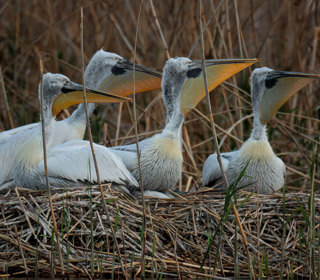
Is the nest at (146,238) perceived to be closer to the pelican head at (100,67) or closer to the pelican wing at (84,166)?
the pelican wing at (84,166)

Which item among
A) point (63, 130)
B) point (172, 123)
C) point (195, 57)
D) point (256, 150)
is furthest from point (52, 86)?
point (195, 57)

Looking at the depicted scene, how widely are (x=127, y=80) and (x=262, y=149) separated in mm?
1190

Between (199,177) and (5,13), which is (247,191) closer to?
(199,177)

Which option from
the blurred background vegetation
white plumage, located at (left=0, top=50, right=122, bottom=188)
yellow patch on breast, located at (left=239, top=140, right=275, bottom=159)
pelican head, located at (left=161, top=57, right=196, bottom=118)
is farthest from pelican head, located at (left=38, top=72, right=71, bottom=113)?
yellow patch on breast, located at (left=239, top=140, right=275, bottom=159)

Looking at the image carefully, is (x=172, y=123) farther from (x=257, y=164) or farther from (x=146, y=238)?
(x=146, y=238)

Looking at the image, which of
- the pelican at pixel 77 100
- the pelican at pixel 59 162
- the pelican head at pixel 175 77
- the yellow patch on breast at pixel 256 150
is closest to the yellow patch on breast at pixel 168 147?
the pelican head at pixel 175 77

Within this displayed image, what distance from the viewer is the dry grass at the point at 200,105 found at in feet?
11.3

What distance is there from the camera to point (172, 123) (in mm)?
4203

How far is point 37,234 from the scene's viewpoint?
3215 millimetres

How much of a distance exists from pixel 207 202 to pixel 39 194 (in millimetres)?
1005

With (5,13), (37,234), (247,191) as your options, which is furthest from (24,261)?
(5,13)

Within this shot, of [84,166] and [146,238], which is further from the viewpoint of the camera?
[84,166]

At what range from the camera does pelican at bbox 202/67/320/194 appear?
13.6 ft

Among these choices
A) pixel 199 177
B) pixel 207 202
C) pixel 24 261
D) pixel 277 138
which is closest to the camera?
pixel 24 261
